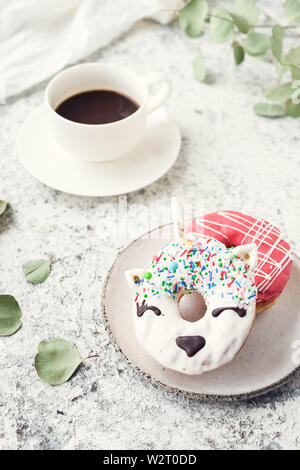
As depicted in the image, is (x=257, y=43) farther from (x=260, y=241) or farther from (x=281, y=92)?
(x=260, y=241)

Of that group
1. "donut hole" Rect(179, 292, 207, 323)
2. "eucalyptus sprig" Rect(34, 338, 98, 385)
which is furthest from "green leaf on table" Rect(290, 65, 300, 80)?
"eucalyptus sprig" Rect(34, 338, 98, 385)

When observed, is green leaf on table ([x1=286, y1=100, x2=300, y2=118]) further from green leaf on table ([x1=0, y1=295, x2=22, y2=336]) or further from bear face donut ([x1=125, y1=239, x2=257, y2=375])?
green leaf on table ([x1=0, y1=295, x2=22, y2=336])

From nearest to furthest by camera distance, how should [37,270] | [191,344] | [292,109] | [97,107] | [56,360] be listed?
[191,344] < [56,360] < [37,270] < [97,107] < [292,109]

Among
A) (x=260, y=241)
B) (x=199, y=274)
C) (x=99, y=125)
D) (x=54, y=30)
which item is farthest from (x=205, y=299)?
(x=54, y=30)

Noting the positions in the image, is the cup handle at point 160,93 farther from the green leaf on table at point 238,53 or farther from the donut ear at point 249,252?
the donut ear at point 249,252

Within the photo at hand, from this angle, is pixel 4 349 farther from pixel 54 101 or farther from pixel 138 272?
pixel 54 101

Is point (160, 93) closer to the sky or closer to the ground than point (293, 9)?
closer to the ground
